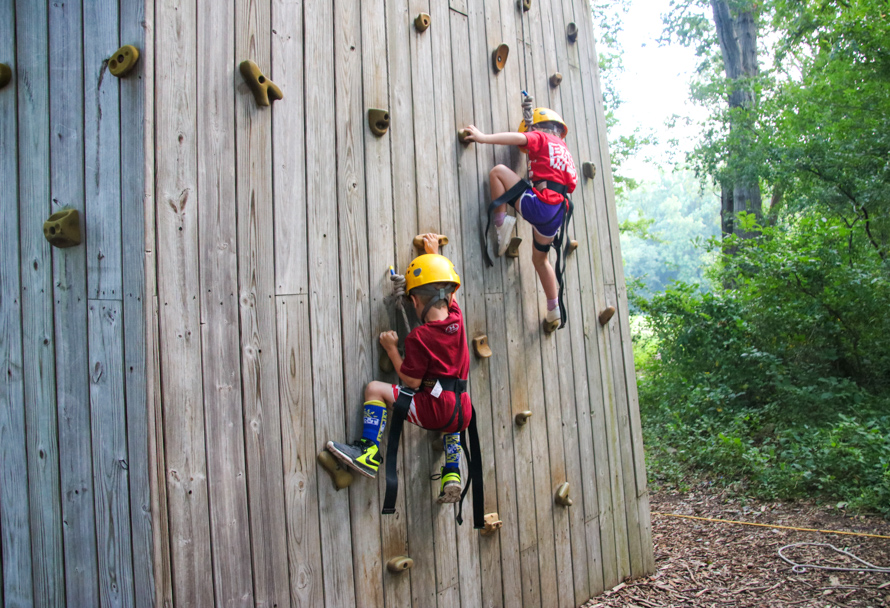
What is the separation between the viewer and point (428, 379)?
9.53 feet

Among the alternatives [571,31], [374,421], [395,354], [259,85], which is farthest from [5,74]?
[571,31]

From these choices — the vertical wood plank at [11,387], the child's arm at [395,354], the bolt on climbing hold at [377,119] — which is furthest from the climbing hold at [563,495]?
the vertical wood plank at [11,387]

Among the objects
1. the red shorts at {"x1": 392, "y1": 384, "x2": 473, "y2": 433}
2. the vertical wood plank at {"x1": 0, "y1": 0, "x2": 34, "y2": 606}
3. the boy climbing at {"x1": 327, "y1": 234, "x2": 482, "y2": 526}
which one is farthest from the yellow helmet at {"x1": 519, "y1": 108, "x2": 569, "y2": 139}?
the vertical wood plank at {"x1": 0, "y1": 0, "x2": 34, "y2": 606}

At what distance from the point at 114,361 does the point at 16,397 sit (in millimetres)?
721

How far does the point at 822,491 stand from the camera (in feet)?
19.3

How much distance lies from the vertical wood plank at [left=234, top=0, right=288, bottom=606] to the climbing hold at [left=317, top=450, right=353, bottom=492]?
0.20m

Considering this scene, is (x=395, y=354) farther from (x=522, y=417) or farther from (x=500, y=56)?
(x=500, y=56)

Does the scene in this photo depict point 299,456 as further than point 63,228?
Yes

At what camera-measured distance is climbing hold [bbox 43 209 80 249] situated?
7.84 feet

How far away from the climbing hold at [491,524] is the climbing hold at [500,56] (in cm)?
274

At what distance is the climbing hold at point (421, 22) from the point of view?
333cm

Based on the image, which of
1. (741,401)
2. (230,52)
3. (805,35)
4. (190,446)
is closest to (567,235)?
(230,52)

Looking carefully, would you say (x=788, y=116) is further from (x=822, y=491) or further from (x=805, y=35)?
(x=822, y=491)

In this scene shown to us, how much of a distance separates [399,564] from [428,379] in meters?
0.89
